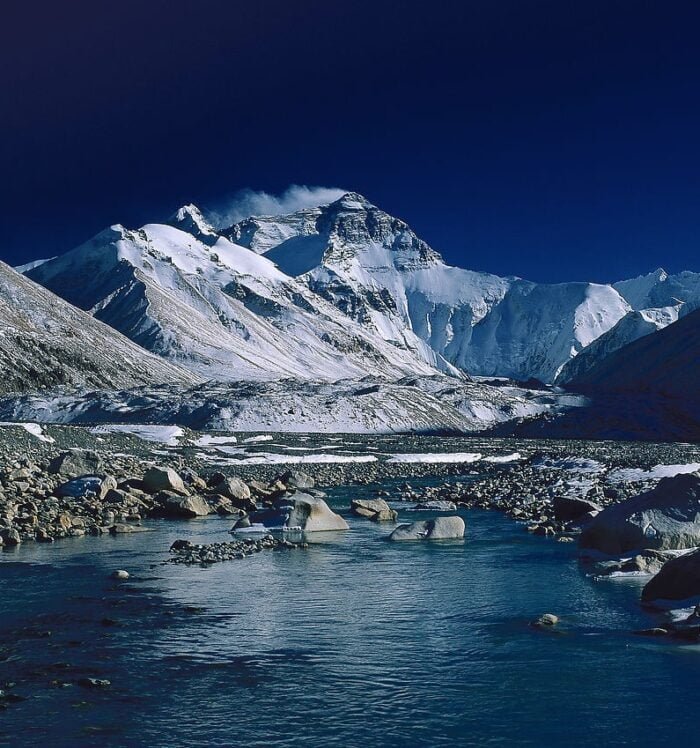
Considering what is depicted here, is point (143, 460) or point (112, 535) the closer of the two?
point (112, 535)

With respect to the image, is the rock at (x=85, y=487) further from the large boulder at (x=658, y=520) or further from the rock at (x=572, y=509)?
the large boulder at (x=658, y=520)

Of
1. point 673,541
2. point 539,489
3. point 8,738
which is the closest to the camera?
point 8,738

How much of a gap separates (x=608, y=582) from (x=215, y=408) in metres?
129

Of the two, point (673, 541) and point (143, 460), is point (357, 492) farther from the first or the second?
point (673, 541)

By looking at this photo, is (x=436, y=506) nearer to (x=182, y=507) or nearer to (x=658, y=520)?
(x=182, y=507)

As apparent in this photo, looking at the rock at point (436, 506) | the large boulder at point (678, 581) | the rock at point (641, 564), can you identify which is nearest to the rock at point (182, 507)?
the rock at point (436, 506)

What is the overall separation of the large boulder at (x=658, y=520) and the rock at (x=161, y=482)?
22894 millimetres

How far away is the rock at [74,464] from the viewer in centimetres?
4712

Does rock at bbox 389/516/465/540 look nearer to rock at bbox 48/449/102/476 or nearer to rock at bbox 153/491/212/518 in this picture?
rock at bbox 153/491/212/518

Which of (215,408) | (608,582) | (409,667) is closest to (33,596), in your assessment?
(409,667)

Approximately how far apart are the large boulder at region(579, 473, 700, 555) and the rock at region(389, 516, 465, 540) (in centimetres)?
682

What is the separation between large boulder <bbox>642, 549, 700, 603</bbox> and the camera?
22.2 meters

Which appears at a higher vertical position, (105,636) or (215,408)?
(215,408)

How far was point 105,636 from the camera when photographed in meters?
19.9
